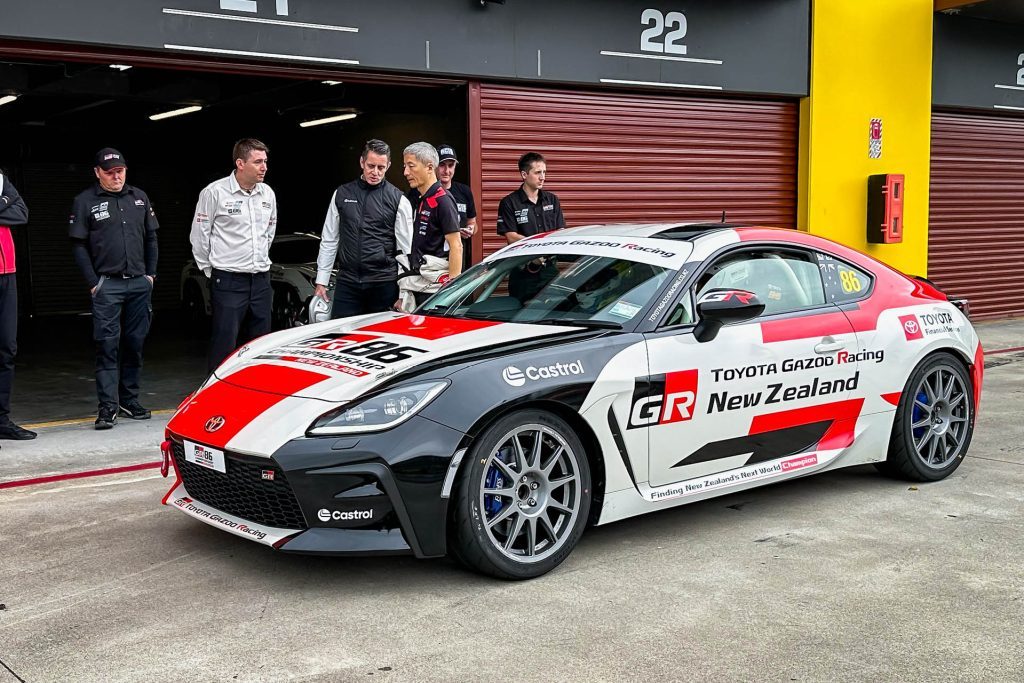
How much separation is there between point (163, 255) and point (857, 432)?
1801 cm

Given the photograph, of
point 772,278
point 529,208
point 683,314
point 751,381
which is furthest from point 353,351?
point 529,208

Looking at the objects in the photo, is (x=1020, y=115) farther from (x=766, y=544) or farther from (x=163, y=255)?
(x=163, y=255)

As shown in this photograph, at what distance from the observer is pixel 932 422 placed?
18.0 feet

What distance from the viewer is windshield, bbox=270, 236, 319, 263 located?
1263 centimetres

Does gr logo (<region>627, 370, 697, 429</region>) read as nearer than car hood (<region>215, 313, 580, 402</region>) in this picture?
No

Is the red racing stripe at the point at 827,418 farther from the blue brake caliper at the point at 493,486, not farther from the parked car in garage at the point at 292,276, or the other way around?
the parked car in garage at the point at 292,276

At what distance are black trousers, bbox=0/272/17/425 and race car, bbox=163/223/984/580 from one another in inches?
108

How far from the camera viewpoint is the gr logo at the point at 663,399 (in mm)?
4270

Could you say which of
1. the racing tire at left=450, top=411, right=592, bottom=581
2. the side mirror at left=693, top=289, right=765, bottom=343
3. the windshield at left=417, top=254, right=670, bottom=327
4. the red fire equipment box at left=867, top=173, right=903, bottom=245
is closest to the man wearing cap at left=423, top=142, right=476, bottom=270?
the windshield at left=417, top=254, right=670, bottom=327

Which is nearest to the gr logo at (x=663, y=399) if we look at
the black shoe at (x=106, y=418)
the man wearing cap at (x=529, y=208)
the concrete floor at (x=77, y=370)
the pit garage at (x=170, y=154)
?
the man wearing cap at (x=529, y=208)

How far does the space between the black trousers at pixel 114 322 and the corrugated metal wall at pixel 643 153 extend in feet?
10.7

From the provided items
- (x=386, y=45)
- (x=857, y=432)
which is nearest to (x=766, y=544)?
(x=857, y=432)

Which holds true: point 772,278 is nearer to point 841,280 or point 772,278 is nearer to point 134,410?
point 841,280

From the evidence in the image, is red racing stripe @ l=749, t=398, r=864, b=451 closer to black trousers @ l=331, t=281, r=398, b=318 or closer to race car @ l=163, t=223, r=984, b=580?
race car @ l=163, t=223, r=984, b=580
